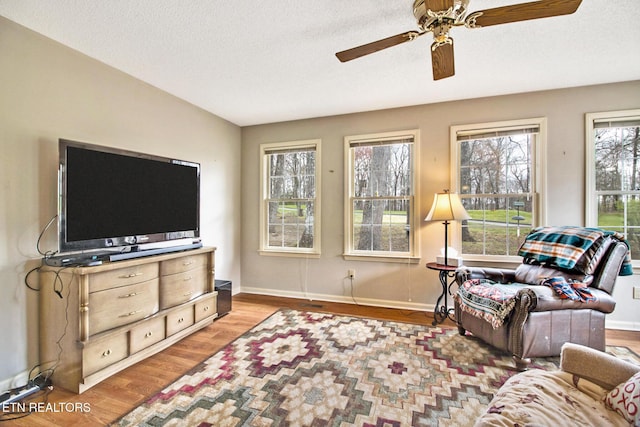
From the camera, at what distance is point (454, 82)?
2.79 metres

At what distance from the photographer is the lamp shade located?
113 inches

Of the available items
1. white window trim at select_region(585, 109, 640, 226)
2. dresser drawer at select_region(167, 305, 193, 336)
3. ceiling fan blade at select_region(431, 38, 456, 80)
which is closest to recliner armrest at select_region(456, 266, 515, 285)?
white window trim at select_region(585, 109, 640, 226)

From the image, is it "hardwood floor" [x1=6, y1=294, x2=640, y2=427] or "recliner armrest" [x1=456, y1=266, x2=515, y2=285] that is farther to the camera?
"recliner armrest" [x1=456, y1=266, x2=515, y2=285]

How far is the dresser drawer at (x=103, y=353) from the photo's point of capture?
1.84 metres

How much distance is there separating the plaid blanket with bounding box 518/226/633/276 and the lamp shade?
0.62m

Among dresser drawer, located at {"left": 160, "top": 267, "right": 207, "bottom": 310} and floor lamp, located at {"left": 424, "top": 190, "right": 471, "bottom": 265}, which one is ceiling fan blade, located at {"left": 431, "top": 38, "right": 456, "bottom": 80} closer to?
floor lamp, located at {"left": 424, "top": 190, "right": 471, "bottom": 265}

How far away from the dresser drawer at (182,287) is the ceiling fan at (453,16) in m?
2.30

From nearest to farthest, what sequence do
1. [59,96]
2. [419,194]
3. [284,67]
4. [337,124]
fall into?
[59,96]
[284,67]
[419,194]
[337,124]

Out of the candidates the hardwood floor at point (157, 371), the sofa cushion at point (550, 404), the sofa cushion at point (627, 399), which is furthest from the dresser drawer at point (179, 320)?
the sofa cushion at point (627, 399)

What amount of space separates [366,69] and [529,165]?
6.93 feet

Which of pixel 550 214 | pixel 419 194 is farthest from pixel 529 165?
pixel 419 194

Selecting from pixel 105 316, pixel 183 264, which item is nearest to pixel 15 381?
pixel 105 316

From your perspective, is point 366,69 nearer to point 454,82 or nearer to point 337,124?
point 454,82

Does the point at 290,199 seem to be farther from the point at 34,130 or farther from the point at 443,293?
the point at 34,130
